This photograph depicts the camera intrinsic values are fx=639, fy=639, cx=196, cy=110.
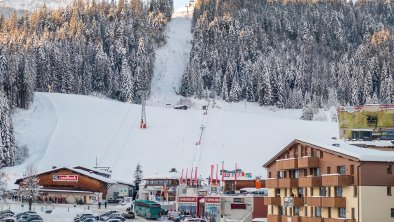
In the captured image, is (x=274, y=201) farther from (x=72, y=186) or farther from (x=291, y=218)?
(x=72, y=186)

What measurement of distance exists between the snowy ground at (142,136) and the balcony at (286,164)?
41.4 metres

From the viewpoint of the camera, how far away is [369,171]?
41500 mm

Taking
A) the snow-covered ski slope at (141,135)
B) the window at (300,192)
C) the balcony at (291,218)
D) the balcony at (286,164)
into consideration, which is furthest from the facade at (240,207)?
the snow-covered ski slope at (141,135)

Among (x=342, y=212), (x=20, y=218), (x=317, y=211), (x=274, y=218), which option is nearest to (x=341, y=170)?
(x=342, y=212)

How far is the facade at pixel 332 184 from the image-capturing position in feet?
136

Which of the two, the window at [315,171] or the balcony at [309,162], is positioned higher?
the balcony at [309,162]

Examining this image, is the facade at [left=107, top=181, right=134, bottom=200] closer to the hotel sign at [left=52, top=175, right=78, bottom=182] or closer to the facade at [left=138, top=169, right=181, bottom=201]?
the facade at [left=138, top=169, right=181, bottom=201]

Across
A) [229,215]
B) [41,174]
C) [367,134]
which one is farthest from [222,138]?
[367,134]

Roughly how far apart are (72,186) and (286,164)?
4332 centimetres

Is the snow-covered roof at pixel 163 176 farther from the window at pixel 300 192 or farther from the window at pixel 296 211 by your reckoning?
the window at pixel 300 192

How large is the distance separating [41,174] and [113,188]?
10199 millimetres

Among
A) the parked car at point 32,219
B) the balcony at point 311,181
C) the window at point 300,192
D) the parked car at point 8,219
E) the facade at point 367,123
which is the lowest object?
the parked car at point 32,219

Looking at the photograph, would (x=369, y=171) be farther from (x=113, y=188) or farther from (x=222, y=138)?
(x=222, y=138)

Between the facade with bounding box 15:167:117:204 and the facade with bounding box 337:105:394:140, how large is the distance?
3762 cm
